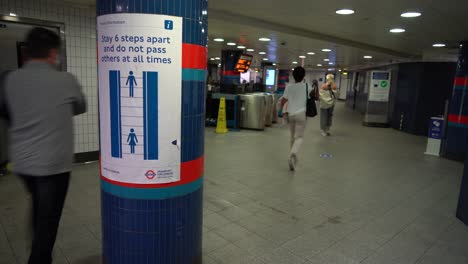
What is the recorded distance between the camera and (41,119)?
1.88 m

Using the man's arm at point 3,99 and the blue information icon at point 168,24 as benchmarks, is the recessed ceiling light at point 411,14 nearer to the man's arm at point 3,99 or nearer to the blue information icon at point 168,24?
the blue information icon at point 168,24

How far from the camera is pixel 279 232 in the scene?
128 inches

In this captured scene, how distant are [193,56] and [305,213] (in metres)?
2.53

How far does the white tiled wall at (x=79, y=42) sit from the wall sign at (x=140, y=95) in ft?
12.7

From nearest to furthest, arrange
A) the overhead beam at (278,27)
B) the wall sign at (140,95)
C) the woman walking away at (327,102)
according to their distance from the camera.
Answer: the wall sign at (140,95), the overhead beam at (278,27), the woman walking away at (327,102)

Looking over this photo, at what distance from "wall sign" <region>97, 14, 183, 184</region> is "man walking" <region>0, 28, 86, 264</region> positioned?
23cm

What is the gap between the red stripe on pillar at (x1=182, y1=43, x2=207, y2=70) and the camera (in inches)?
75.2

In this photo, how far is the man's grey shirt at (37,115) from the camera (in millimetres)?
1863

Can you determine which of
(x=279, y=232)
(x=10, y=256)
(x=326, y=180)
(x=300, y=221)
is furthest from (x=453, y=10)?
(x=10, y=256)

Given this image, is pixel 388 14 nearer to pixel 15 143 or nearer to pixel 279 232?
pixel 279 232

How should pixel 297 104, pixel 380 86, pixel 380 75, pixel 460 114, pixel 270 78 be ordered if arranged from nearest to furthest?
1. pixel 297 104
2. pixel 460 114
3. pixel 380 75
4. pixel 380 86
5. pixel 270 78

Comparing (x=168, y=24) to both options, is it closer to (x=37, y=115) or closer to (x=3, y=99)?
(x=37, y=115)

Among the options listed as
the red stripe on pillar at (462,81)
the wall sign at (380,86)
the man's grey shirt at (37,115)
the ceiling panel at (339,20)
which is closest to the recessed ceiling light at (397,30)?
the ceiling panel at (339,20)

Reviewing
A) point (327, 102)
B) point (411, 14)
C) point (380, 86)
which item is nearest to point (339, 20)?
point (411, 14)
